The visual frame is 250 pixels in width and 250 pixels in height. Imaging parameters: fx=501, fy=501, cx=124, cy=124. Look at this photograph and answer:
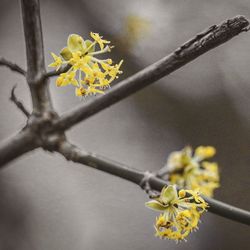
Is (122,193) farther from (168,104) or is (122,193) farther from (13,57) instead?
(13,57)

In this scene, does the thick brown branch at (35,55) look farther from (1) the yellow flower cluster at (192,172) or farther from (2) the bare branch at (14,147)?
(1) the yellow flower cluster at (192,172)

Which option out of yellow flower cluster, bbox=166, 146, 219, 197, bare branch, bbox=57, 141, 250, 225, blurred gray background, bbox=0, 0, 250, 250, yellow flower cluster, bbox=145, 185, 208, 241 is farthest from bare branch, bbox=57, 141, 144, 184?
blurred gray background, bbox=0, 0, 250, 250

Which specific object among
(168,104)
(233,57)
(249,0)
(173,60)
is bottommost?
(173,60)

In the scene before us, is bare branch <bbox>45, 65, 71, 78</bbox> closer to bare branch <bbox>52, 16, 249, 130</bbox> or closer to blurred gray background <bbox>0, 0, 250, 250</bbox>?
bare branch <bbox>52, 16, 249, 130</bbox>

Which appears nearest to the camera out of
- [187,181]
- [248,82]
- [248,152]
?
[187,181]

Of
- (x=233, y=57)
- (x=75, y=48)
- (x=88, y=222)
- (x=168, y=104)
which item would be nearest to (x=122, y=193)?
(x=88, y=222)

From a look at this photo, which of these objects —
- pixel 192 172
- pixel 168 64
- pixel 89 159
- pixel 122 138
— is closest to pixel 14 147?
pixel 89 159
